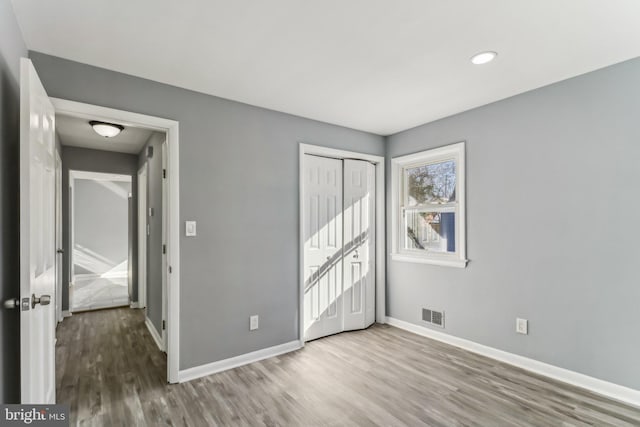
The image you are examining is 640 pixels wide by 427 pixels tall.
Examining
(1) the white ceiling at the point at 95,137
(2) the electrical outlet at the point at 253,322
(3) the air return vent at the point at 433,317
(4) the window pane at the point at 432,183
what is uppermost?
(1) the white ceiling at the point at 95,137

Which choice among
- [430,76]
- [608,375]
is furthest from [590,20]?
[608,375]

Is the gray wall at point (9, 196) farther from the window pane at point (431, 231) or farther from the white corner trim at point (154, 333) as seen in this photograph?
the window pane at point (431, 231)

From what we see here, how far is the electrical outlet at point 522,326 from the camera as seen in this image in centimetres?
291

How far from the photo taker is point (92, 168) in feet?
16.4

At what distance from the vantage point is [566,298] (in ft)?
8.79

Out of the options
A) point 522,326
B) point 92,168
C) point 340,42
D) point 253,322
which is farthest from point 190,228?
point 92,168

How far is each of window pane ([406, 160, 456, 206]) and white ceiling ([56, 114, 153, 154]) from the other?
331 centimetres

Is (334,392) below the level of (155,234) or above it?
below

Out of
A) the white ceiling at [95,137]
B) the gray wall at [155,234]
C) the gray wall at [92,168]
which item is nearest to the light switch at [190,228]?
the gray wall at [155,234]

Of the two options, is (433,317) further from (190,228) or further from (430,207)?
(190,228)

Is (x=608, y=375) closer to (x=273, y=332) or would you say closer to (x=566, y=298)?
(x=566, y=298)

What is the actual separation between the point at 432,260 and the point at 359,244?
0.91 m

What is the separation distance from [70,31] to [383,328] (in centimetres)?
407

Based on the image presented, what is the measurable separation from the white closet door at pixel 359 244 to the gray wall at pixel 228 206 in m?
0.79
